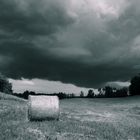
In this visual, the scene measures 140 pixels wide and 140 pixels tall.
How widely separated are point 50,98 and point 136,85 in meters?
56.7

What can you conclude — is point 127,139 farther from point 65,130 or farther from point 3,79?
point 3,79

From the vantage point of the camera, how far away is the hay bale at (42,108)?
2098 cm

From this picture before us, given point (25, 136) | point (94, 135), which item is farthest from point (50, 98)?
point (25, 136)

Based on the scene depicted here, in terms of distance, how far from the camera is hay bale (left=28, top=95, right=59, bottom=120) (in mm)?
20984

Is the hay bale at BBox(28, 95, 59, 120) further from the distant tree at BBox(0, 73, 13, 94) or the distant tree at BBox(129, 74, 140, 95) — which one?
the distant tree at BBox(0, 73, 13, 94)

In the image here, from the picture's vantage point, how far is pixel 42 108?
21.2 metres

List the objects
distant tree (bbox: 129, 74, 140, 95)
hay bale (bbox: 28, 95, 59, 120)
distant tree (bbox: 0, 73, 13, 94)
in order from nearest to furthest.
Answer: hay bale (bbox: 28, 95, 59, 120) → distant tree (bbox: 129, 74, 140, 95) → distant tree (bbox: 0, 73, 13, 94)

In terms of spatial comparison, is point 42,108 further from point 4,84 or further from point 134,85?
point 134,85

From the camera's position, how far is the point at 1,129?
51.6 feet

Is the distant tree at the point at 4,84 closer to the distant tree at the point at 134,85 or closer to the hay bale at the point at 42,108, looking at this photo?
the distant tree at the point at 134,85

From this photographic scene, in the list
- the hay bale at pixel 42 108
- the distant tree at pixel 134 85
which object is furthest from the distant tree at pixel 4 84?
the hay bale at pixel 42 108

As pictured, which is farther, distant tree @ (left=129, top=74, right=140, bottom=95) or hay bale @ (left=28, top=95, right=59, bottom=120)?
distant tree @ (left=129, top=74, right=140, bottom=95)

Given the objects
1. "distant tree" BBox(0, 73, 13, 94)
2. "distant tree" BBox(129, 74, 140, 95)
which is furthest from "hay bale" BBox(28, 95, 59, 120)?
"distant tree" BBox(0, 73, 13, 94)

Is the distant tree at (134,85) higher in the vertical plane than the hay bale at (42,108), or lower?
higher
